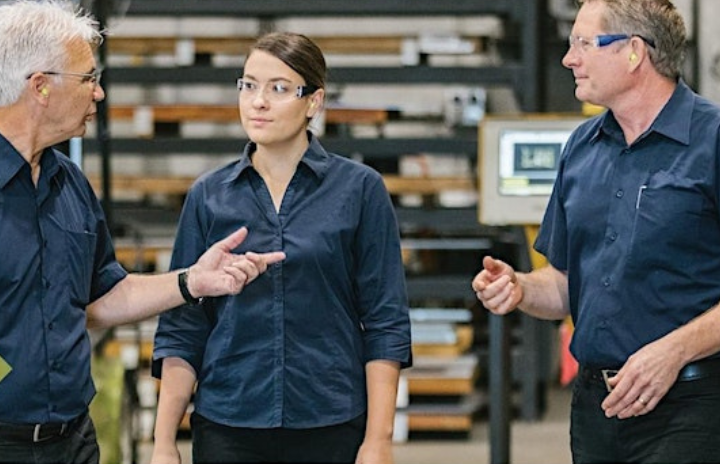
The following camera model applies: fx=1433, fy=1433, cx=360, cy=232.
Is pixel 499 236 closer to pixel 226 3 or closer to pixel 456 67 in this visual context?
pixel 456 67

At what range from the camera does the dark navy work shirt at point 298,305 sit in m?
3.19

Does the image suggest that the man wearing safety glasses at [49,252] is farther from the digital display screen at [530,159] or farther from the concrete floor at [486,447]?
the concrete floor at [486,447]

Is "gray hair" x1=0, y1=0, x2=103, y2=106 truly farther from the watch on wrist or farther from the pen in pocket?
the pen in pocket

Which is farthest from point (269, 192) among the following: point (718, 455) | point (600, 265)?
point (718, 455)

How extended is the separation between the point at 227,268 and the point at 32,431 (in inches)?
21.2

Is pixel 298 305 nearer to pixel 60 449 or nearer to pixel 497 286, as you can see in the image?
pixel 497 286

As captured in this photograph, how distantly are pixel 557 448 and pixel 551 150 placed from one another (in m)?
2.18

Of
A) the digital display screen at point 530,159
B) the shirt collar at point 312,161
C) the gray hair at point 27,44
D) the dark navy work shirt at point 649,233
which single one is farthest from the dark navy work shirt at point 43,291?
the digital display screen at point 530,159

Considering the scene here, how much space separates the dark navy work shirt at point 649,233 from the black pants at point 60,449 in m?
1.09

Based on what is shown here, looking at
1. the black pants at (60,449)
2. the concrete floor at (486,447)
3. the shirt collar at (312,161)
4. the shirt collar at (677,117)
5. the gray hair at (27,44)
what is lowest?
the concrete floor at (486,447)

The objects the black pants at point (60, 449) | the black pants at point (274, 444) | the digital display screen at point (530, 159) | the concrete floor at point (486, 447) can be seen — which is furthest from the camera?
the concrete floor at point (486, 447)

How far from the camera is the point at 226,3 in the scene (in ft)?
24.4

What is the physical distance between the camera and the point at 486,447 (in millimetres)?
7141

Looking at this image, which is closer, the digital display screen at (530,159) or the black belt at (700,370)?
the black belt at (700,370)
